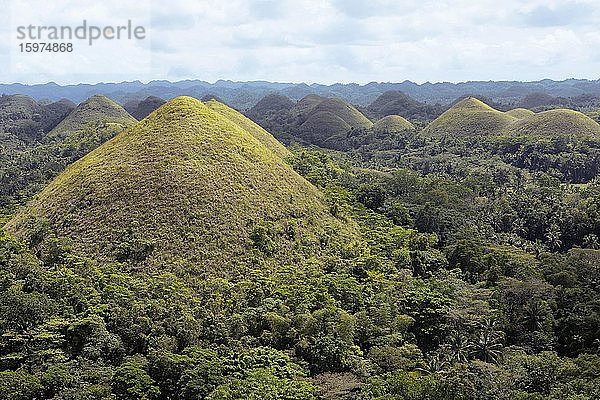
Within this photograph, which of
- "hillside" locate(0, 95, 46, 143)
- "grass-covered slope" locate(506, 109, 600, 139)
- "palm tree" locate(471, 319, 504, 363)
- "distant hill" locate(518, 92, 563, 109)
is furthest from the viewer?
"distant hill" locate(518, 92, 563, 109)

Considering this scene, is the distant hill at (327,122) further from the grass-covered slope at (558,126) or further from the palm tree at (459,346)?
the palm tree at (459,346)

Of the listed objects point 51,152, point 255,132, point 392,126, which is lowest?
point 51,152

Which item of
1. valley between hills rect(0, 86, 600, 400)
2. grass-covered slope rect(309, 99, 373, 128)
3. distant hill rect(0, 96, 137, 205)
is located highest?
grass-covered slope rect(309, 99, 373, 128)

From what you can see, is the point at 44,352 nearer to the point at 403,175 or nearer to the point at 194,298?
the point at 194,298

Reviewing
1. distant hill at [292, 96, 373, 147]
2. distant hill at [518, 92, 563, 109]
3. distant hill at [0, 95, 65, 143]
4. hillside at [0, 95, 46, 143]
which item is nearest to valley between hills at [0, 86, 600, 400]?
distant hill at [292, 96, 373, 147]

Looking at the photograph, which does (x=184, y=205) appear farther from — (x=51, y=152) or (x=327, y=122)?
(x=327, y=122)

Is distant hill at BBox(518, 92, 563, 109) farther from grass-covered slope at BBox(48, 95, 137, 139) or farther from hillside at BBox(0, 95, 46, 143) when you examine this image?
hillside at BBox(0, 95, 46, 143)

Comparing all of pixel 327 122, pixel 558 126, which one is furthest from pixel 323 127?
pixel 558 126
